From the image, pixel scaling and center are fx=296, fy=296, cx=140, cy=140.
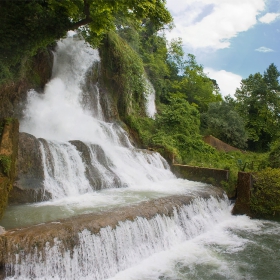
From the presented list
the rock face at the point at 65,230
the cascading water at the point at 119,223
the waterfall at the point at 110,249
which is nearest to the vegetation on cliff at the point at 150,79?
the cascading water at the point at 119,223

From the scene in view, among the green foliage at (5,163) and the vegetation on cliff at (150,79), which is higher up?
the vegetation on cliff at (150,79)

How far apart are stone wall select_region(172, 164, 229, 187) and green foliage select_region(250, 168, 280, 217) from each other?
1385 mm

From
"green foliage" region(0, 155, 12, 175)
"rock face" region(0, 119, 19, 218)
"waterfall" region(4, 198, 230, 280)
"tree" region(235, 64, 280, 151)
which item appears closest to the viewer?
"waterfall" region(4, 198, 230, 280)

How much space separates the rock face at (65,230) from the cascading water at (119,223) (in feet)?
0.25

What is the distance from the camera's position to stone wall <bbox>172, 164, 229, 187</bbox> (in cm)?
1293

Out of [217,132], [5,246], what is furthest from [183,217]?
[217,132]

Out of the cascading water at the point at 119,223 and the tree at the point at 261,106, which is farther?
the tree at the point at 261,106

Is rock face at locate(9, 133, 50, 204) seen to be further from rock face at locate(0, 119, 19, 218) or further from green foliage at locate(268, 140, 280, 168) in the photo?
green foliage at locate(268, 140, 280, 168)

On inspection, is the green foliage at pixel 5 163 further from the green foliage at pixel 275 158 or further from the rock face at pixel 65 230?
the green foliage at pixel 275 158

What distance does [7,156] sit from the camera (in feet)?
26.8

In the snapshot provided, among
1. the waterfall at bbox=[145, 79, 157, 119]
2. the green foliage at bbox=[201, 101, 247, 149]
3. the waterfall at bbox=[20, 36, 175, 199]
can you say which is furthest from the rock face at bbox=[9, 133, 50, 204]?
the green foliage at bbox=[201, 101, 247, 149]

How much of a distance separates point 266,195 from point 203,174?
2.98m

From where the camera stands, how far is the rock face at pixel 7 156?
294 inches

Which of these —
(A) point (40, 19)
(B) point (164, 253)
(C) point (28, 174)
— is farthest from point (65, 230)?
(A) point (40, 19)
